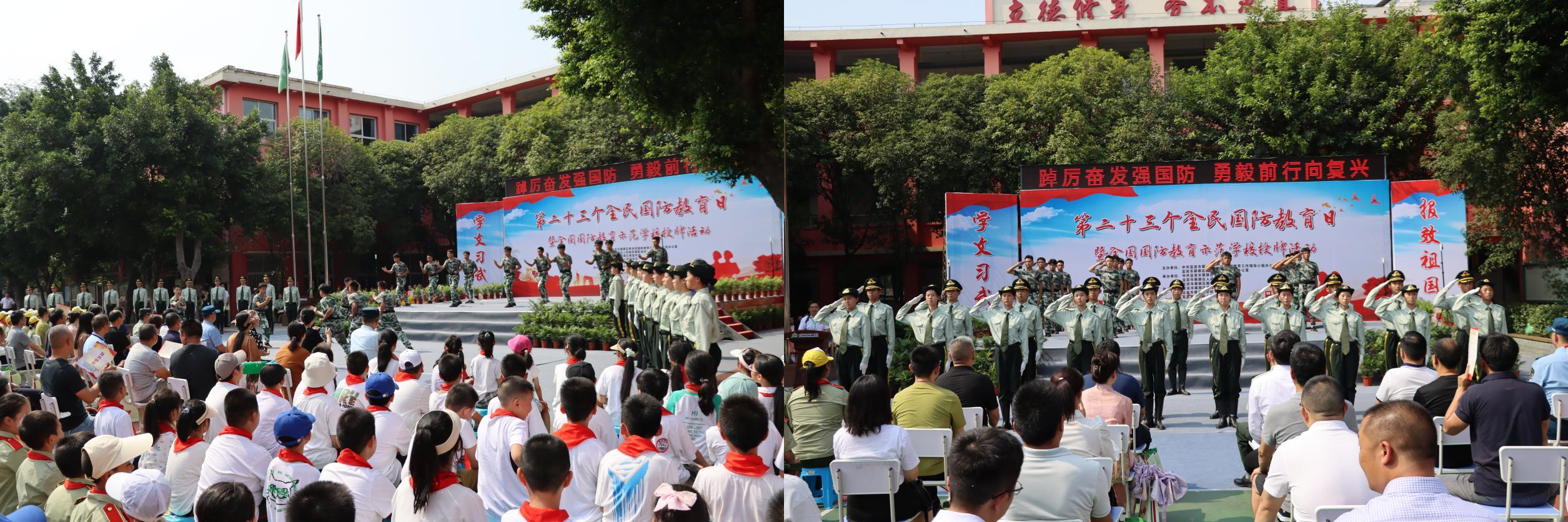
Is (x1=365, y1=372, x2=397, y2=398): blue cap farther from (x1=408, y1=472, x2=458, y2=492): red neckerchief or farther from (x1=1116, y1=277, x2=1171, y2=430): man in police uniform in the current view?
(x1=1116, y1=277, x2=1171, y2=430): man in police uniform

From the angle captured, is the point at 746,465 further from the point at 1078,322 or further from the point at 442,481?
the point at 1078,322

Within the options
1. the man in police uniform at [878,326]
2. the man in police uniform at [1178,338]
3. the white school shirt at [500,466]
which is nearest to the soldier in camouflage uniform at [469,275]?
the white school shirt at [500,466]

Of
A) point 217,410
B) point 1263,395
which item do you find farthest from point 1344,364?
point 217,410

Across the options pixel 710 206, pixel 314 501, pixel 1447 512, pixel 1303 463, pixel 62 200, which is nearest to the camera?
pixel 1447 512

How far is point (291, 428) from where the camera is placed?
130 inches

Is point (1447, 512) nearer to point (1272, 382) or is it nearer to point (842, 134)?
point (842, 134)

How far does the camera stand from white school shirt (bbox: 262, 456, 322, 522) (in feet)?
10.9

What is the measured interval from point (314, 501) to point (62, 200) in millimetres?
4257

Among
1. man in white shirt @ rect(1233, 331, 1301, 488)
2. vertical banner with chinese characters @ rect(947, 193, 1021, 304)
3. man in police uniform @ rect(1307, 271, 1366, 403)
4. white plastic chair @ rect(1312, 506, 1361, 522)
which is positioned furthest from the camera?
man in police uniform @ rect(1307, 271, 1366, 403)

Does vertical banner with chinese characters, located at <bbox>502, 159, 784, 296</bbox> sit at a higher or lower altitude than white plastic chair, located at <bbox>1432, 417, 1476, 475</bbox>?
higher

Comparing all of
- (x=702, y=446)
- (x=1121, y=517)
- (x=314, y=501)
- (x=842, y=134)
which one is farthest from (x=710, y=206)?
(x=1121, y=517)

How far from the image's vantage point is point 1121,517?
4.47m

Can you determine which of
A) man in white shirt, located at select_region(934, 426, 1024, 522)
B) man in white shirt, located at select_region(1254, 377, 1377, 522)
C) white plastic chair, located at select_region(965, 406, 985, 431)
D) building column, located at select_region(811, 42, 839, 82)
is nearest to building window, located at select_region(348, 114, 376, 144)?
building column, located at select_region(811, 42, 839, 82)

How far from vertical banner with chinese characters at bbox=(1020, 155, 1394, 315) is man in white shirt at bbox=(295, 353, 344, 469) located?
3538 mm
